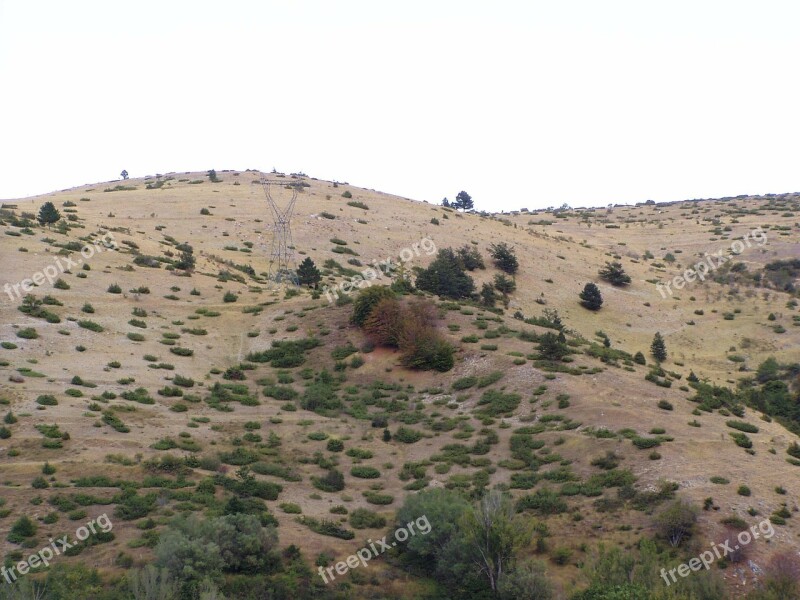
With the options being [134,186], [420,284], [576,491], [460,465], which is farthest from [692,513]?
[134,186]

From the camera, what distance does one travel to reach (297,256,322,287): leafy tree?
50.6 metres

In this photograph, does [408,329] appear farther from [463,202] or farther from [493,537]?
[463,202]

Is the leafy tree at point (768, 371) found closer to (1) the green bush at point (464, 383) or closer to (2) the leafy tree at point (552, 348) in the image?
(2) the leafy tree at point (552, 348)

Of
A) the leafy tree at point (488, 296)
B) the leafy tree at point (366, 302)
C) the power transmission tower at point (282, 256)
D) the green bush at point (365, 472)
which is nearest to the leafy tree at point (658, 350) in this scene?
the leafy tree at point (488, 296)

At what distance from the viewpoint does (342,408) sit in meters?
33.7

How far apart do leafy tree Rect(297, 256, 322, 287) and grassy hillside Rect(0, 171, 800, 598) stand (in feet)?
6.81

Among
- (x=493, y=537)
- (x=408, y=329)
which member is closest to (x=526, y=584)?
(x=493, y=537)

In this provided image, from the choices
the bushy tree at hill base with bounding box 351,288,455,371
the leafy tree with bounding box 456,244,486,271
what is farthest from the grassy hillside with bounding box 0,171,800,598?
the leafy tree with bounding box 456,244,486,271

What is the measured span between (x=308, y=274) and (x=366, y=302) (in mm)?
11623

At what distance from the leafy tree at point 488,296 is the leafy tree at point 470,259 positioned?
15.4ft

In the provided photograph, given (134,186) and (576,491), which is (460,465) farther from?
(134,186)

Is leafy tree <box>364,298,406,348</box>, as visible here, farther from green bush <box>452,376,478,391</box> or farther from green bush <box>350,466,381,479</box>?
green bush <box>350,466,381,479</box>

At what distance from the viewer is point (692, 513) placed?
21219mm

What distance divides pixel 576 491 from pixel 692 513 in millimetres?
3937
